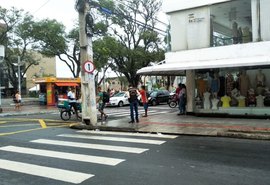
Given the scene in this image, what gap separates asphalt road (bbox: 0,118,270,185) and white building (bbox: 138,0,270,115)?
5767 millimetres

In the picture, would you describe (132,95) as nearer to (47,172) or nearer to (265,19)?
(265,19)

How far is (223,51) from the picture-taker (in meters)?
15.8

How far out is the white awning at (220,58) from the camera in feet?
46.3

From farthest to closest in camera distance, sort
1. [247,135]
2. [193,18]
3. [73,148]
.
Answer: [193,18], [247,135], [73,148]

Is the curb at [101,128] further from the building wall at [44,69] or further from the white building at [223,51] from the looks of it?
the building wall at [44,69]

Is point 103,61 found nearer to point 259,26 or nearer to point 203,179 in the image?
point 259,26

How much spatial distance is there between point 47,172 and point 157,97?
82.5ft

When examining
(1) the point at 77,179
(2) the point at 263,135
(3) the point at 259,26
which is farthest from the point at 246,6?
(1) the point at 77,179

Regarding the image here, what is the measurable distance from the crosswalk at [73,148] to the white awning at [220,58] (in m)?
4.61

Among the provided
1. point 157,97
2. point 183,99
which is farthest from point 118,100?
point 183,99

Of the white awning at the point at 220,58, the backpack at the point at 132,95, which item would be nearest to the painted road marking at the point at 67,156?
the backpack at the point at 132,95

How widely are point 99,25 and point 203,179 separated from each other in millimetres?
39598

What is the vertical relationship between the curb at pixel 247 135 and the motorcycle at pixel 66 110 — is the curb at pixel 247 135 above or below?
below

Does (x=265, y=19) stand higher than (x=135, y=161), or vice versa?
(x=265, y=19)
